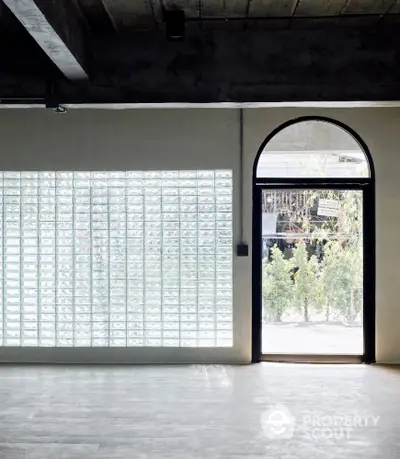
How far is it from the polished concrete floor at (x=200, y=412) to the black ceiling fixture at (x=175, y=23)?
2597 millimetres

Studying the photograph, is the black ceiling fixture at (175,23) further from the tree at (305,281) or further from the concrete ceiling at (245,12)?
the tree at (305,281)

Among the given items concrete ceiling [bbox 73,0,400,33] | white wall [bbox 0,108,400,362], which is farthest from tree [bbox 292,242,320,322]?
concrete ceiling [bbox 73,0,400,33]

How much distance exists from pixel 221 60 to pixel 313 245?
246 centimetres

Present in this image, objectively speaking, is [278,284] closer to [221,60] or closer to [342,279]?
[342,279]

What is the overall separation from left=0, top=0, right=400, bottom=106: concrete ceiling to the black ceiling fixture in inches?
3.8

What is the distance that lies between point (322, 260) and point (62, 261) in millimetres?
2646

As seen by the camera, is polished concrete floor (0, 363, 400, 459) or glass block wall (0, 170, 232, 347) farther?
glass block wall (0, 170, 232, 347)

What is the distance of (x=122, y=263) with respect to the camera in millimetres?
5395

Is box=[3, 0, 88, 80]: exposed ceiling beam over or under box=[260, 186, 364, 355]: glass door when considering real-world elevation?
over

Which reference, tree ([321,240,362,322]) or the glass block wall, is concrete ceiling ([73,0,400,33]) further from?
tree ([321,240,362,322])

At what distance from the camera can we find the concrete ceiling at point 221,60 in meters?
3.63

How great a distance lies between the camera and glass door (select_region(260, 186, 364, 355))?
5469 millimetres

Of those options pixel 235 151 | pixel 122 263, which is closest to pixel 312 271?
pixel 235 151

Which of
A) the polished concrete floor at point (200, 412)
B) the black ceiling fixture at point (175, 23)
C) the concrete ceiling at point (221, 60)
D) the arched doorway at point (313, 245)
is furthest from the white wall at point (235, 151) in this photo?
the black ceiling fixture at point (175, 23)
